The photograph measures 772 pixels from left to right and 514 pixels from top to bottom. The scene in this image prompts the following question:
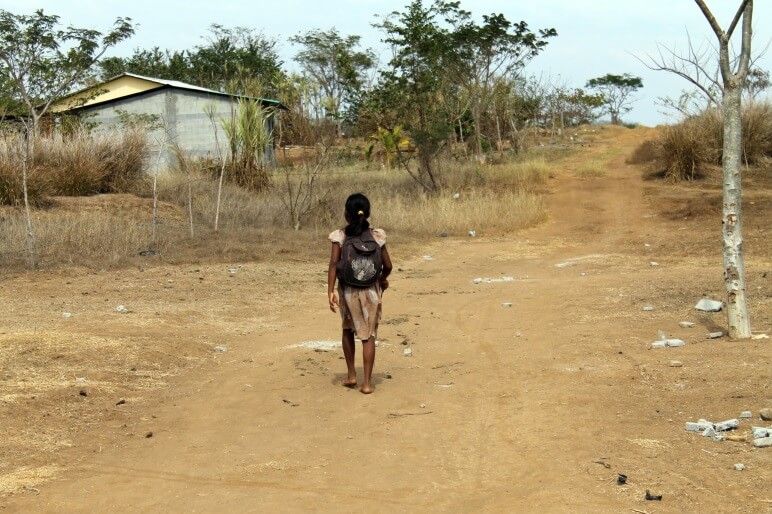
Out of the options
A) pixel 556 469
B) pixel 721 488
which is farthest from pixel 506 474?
pixel 721 488

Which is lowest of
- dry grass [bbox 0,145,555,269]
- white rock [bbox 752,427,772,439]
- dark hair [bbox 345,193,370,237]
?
white rock [bbox 752,427,772,439]

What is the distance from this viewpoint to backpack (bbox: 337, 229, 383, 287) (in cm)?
662

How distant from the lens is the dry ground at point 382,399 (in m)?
4.68

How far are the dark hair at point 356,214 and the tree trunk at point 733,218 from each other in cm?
314

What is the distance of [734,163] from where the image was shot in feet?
24.7

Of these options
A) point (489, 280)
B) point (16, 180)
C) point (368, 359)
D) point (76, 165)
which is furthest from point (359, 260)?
point (76, 165)

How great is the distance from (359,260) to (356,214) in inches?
13.5

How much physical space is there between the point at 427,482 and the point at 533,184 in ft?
73.2

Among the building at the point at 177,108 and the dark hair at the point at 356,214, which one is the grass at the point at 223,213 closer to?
the building at the point at 177,108

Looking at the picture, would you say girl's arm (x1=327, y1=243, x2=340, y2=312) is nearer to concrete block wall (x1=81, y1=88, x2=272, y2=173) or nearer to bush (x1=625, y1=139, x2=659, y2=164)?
bush (x1=625, y1=139, x2=659, y2=164)

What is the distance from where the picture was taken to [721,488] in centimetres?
443

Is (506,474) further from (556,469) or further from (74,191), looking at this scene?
(74,191)

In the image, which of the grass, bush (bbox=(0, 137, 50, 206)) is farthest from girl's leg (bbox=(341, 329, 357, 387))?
bush (bbox=(0, 137, 50, 206))

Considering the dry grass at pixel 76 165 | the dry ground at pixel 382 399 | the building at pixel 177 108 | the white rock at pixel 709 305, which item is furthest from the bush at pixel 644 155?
the white rock at pixel 709 305
